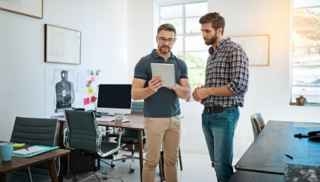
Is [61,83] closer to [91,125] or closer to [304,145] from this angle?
[91,125]

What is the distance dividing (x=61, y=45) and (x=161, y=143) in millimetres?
2186

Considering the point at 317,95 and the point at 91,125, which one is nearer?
the point at 91,125

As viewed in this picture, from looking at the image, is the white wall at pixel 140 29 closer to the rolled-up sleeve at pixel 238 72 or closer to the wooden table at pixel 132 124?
the wooden table at pixel 132 124

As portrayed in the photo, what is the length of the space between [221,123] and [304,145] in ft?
1.65

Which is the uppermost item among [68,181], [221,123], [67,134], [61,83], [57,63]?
[57,63]

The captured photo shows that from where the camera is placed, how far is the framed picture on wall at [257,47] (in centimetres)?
455

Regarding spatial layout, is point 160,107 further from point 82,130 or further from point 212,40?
point 82,130

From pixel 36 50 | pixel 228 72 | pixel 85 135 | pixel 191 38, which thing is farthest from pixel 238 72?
pixel 191 38

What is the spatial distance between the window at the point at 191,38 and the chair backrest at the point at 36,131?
3.12 metres

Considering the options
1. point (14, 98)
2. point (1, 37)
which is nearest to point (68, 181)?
point (14, 98)

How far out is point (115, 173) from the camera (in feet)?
13.0

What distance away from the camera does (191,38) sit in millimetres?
5336

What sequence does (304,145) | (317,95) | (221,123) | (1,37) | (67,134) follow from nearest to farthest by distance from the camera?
(304,145), (221,123), (1,37), (67,134), (317,95)

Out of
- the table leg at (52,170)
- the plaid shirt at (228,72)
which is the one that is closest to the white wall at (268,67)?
the plaid shirt at (228,72)
